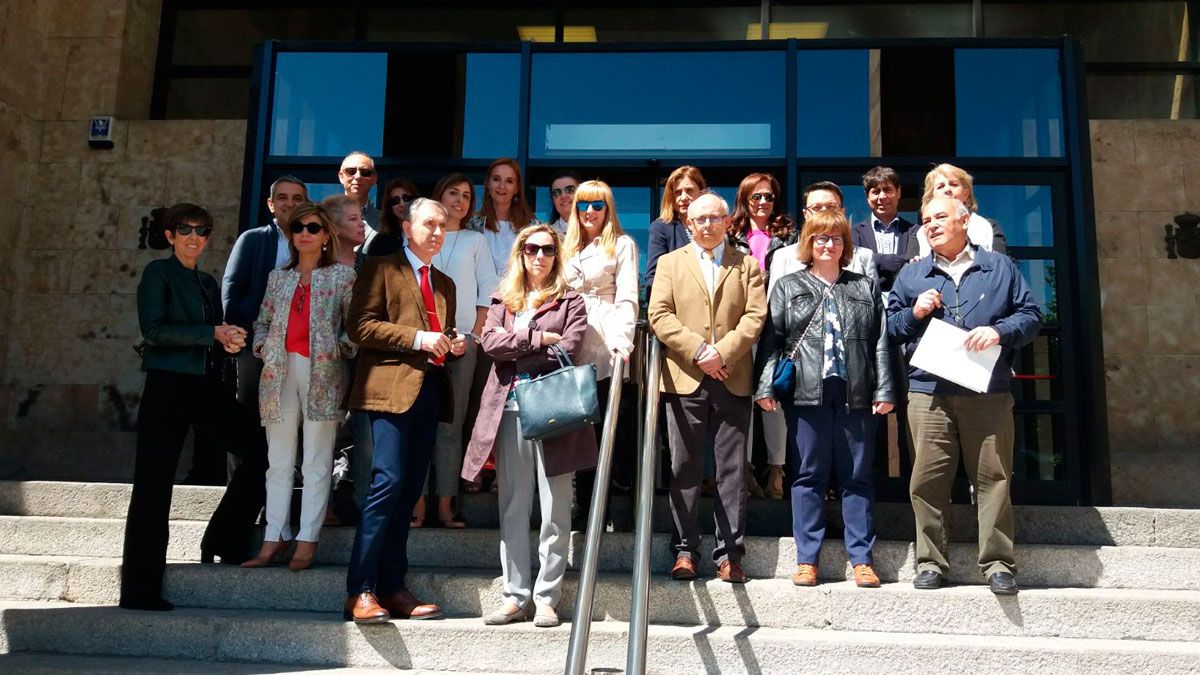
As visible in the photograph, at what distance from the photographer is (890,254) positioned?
5.86 m

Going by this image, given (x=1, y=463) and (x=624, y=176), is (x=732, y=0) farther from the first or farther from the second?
(x=1, y=463)

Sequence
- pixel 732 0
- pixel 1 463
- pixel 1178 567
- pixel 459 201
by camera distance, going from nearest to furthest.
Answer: pixel 1178 567, pixel 459 201, pixel 1 463, pixel 732 0

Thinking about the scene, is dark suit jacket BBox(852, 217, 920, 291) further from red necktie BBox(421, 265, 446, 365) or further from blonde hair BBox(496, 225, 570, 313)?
red necktie BBox(421, 265, 446, 365)

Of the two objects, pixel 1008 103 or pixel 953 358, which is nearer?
pixel 953 358

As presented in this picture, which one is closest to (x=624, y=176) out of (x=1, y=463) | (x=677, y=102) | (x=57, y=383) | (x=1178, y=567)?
(x=677, y=102)

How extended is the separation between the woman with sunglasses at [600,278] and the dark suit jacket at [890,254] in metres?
1.46

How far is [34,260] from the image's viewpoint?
902 centimetres

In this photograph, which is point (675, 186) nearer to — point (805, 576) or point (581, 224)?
point (581, 224)

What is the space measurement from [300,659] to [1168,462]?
6.83 meters

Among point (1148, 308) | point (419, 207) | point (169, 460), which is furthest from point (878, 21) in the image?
point (169, 460)

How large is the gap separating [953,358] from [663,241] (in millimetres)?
1798

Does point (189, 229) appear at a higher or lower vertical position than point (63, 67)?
lower

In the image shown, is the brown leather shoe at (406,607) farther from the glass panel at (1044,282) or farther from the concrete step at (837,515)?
the glass panel at (1044,282)

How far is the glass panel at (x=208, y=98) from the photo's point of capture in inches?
371
